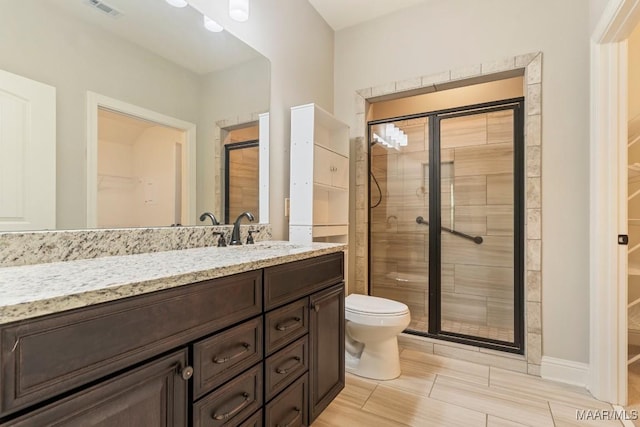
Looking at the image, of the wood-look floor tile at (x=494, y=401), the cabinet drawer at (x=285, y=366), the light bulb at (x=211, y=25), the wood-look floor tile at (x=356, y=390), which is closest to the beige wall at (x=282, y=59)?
the light bulb at (x=211, y=25)

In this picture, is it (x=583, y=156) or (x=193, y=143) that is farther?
(x=583, y=156)

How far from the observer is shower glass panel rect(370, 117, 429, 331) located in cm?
278

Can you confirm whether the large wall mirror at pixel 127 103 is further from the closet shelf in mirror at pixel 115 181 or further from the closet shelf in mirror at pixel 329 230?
the closet shelf in mirror at pixel 329 230

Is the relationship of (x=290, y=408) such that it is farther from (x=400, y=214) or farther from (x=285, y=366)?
(x=400, y=214)

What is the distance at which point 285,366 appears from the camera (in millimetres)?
1226

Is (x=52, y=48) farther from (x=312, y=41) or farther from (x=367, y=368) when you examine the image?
(x=367, y=368)

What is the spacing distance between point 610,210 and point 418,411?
1.53 meters

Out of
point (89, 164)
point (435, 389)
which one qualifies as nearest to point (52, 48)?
point (89, 164)

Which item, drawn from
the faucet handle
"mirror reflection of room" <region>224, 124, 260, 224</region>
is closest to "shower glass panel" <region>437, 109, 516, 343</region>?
"mirror reflection of room" <region>224, 124, 260, 224</region>

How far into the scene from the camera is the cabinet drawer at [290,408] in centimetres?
115

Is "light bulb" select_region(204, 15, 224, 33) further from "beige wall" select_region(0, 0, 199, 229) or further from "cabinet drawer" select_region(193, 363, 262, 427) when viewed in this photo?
"cabinet drawer" select_region(193, 363, 262, 427)

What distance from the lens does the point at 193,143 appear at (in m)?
1.61

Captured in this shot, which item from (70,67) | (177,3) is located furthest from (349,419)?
(177,3)

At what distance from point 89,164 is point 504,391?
245 cm
